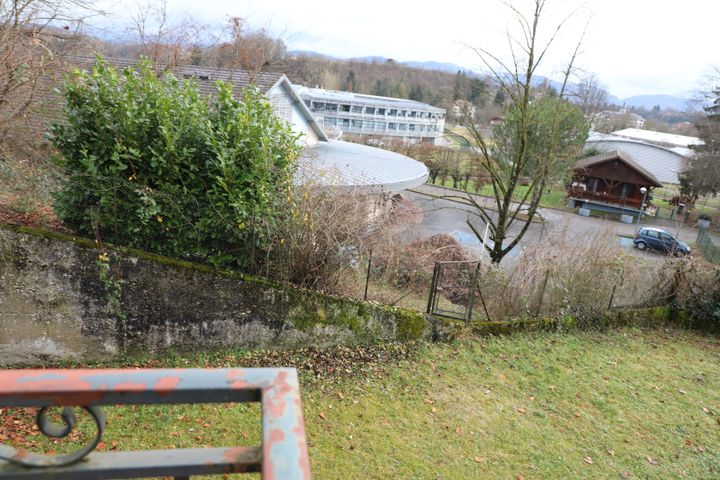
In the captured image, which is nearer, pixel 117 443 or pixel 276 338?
pixel 117 443

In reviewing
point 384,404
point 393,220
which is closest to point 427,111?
point 393,220

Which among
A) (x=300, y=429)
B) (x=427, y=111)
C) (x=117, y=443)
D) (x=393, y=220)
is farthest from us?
(x=427, y=111)

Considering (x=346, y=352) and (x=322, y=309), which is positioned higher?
(x=322, y=309)

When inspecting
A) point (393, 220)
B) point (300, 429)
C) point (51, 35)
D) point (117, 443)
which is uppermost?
point (51, 35)

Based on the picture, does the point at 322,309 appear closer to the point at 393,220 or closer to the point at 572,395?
the point at 393,220

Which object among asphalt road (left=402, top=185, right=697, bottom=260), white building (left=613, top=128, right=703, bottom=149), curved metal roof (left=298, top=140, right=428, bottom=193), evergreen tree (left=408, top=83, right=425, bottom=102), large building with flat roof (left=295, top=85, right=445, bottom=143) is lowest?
asphalt road (left=402, top=185, right=697, bottom=260)

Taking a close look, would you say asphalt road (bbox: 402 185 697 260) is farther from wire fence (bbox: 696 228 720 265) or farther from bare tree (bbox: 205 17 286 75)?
bare tree (bbox: 205 17 286 75)

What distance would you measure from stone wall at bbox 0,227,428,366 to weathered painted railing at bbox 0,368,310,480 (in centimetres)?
564

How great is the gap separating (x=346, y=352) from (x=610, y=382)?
445cm

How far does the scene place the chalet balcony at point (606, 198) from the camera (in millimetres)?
35719

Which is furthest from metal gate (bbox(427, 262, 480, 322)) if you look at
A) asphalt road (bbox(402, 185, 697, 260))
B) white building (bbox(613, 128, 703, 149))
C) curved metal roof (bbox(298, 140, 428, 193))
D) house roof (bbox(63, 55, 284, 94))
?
white building (bbox(613, 128, 703, 149))

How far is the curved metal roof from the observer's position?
26.5 ft

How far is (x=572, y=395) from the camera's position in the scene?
22.4 feet

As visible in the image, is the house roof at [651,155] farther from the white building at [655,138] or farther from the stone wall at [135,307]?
the stone wall at [135,307]
